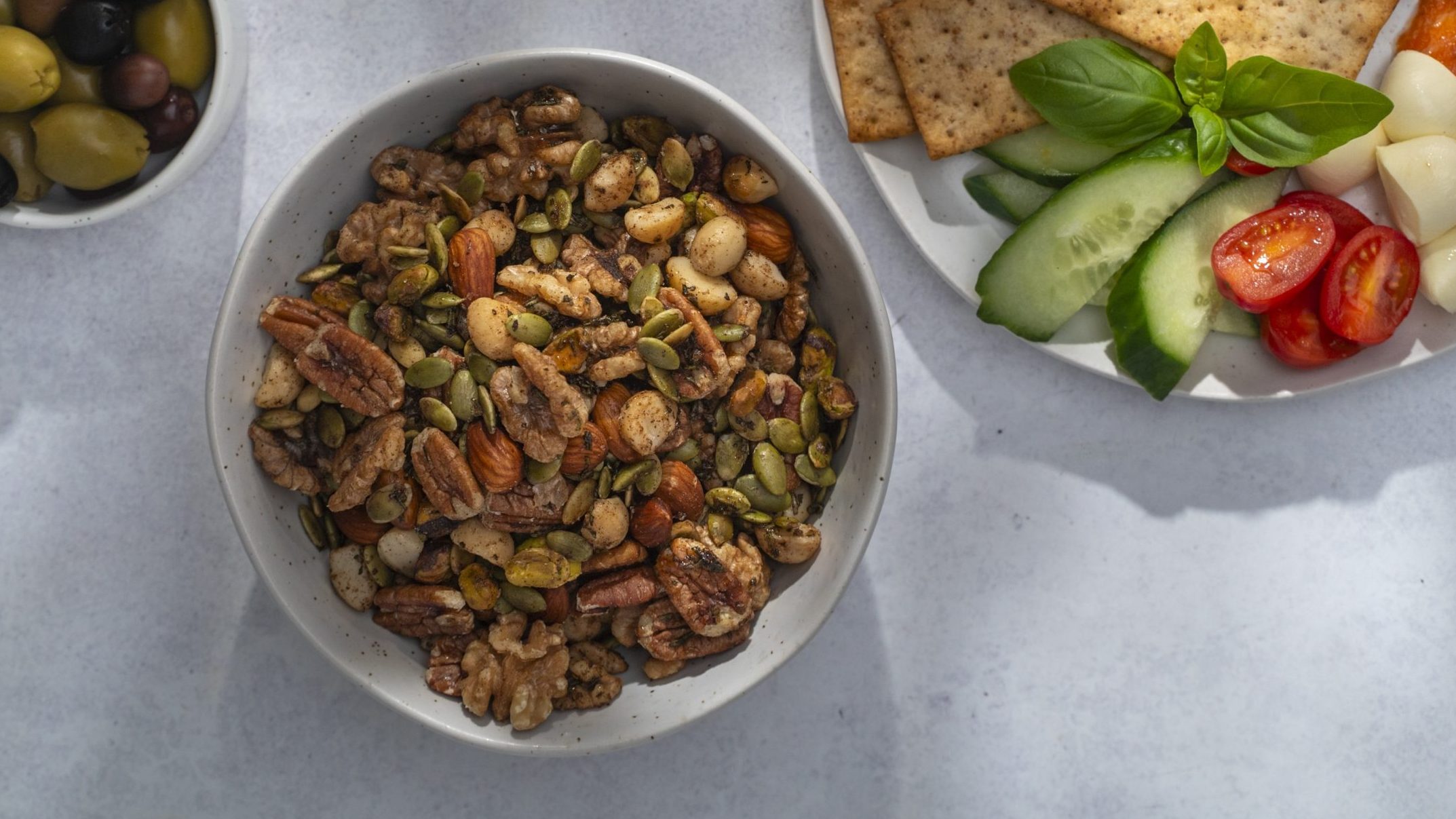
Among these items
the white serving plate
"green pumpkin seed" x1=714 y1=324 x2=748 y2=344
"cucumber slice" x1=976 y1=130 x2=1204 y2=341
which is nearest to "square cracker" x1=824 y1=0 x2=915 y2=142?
the white serving plate

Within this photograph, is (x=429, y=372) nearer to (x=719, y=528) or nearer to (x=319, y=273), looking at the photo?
(x=319, y=273)

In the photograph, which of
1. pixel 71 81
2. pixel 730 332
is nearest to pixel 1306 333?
pixel 730 332

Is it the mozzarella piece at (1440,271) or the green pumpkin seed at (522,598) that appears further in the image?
the mozzarella piece at (1440,271)

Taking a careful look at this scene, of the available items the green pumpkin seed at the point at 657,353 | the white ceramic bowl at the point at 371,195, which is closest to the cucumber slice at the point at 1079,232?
the white ceramic bowl at the point at 371,195

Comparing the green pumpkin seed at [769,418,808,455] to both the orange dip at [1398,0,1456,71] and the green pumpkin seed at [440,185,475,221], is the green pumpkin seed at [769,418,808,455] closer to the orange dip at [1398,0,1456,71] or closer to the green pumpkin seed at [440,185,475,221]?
the green pumpkin seed at [440,185,475,221]

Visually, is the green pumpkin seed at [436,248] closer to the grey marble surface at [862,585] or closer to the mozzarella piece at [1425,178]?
the grey marble surface at [862,585]

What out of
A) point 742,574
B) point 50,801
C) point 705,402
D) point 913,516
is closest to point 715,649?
point 742,574

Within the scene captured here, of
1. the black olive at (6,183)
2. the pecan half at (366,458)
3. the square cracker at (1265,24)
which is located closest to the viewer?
the pecan half at (366,458)
